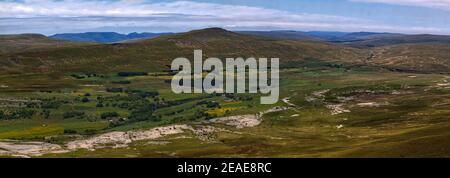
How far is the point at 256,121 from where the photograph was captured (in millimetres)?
178000

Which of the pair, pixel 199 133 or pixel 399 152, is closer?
pixel 399 152

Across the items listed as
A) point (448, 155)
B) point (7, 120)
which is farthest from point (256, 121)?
point (448, 155)

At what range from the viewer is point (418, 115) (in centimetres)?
16662

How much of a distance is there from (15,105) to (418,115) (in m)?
143

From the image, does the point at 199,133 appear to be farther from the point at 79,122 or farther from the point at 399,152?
the point at 399,152
